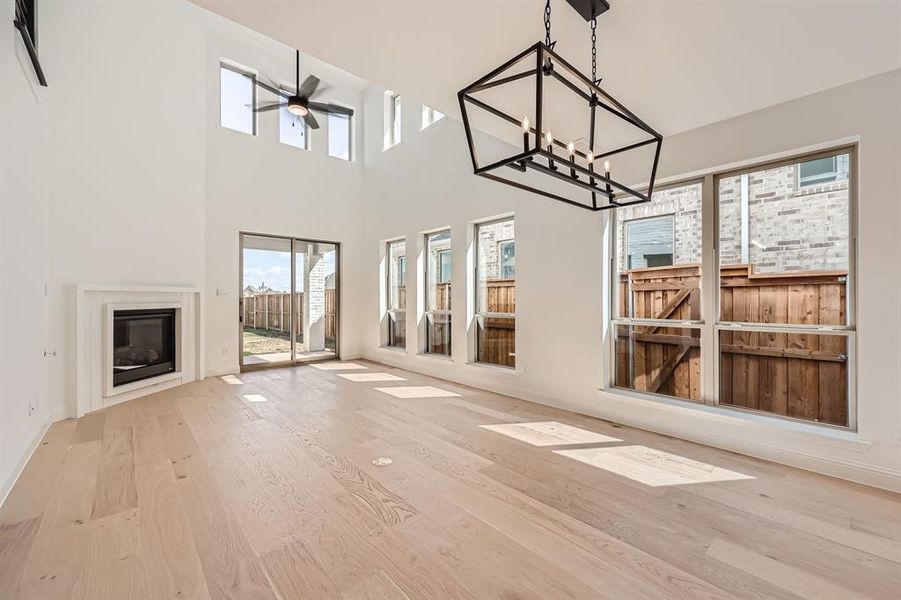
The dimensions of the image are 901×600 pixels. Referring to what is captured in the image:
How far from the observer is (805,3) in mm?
1859

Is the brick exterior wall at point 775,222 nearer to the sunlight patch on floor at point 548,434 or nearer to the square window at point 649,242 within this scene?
the square window at point 649,242

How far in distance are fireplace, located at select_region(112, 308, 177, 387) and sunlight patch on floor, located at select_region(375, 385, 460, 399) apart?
115 inches

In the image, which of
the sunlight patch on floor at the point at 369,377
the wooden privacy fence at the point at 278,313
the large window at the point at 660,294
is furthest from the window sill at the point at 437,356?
the large window at the point at 660,294

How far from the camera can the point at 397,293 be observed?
6941 mm

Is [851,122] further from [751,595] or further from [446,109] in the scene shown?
[751,595]

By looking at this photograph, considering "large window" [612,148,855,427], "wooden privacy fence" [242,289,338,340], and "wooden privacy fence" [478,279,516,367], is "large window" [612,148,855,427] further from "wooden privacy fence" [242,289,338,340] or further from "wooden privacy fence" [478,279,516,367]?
"wooden privacy fence" [242,289,338,340]

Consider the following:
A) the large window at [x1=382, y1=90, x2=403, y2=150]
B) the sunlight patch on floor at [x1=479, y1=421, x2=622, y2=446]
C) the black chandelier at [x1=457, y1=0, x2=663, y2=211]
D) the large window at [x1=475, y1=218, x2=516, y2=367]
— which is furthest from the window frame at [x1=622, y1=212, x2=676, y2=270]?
the large window at [x1=382, y1=90, x2=403, y2=150]

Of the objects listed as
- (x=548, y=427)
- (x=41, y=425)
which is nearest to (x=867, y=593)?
(x=548, y=427)

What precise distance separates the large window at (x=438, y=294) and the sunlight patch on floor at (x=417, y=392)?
2.95 ft

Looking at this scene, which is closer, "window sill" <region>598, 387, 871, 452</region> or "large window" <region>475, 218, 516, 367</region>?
"window sill" <region>598, 387, 871, 452</region>

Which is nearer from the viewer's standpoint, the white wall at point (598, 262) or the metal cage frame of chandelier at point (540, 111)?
the metal cage frame of chandelier at point (540, 111)

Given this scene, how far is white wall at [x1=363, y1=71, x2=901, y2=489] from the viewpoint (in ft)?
8.11

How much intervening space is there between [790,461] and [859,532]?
84 cm

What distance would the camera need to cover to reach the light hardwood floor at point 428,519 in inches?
64.4
